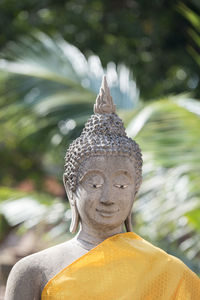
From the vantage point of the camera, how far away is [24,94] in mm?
8305

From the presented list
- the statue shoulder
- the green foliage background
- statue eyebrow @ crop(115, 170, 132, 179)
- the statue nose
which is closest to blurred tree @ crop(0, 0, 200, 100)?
the green foliage background

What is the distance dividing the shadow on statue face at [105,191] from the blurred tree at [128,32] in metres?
6.70

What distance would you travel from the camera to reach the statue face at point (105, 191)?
3311 millimetres

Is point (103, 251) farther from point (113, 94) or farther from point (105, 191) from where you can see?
point (113, 94)

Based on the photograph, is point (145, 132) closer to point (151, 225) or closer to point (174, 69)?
point (151, 225)

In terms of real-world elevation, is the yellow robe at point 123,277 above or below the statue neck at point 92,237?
below

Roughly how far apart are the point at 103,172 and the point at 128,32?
24.7 ft

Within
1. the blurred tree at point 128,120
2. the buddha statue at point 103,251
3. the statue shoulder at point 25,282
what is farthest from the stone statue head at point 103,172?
the blurred tree at point 128,120

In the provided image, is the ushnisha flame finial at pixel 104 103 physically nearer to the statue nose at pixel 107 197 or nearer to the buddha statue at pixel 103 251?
the buddha statue at pixel 103 251

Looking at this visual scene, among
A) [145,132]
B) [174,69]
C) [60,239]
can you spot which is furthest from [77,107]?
[174,69]

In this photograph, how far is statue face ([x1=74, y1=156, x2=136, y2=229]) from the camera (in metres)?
3.31

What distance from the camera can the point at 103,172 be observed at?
10.9 ft

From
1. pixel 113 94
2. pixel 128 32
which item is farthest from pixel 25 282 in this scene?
pixel 128 32

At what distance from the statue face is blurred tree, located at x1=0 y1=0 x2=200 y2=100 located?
22.0ft
